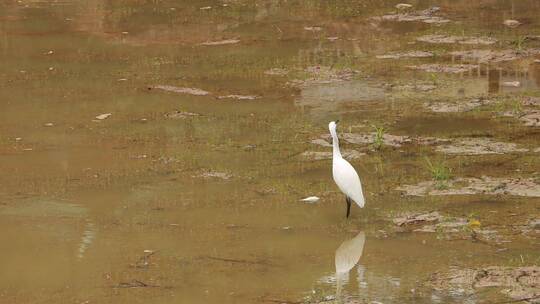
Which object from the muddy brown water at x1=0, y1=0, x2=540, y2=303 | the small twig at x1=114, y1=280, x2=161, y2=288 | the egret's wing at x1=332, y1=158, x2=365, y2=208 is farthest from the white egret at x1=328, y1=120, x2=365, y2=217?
the small twig at x1=114, y1=280, x2=161, y2=288

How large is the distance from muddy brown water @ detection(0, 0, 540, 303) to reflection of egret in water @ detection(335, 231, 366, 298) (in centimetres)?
2

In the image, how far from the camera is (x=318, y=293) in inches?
257

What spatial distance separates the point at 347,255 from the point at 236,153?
2345mm

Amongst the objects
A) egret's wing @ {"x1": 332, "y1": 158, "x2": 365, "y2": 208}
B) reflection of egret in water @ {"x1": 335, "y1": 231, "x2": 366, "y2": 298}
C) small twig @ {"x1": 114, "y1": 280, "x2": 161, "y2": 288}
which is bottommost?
reflection of egret in water @ {"x1": 335, "y1": 231, "x2": 366, "y2": 298}

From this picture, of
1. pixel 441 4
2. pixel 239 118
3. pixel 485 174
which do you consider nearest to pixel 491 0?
pixel 441 4

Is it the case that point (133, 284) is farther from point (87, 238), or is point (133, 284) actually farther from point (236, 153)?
point (236, 153)

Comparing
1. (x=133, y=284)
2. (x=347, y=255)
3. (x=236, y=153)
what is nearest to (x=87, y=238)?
(x=133, y=284)

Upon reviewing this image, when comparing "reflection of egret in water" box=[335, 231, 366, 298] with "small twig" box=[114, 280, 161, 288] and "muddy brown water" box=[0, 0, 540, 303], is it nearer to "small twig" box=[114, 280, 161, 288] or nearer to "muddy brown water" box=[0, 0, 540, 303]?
"muddy brown water" box=[0, 0, 540, 303]

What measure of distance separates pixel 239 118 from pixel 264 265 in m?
3.49

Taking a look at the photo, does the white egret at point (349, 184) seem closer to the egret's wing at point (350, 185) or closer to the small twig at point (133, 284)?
the egret's wing at point (350, 185)

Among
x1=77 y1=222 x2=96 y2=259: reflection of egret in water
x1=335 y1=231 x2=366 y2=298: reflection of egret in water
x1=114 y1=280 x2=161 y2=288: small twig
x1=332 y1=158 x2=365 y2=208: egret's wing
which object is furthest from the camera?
x1=332 y1=158 x2=365 y2=208: egret's wing

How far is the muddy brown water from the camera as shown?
691cm

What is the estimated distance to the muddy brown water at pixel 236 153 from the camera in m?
6.91

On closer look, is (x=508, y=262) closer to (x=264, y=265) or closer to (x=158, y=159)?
(x=264, y=265)
